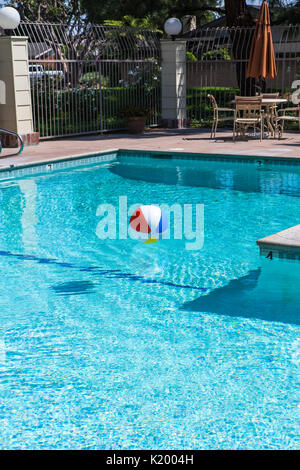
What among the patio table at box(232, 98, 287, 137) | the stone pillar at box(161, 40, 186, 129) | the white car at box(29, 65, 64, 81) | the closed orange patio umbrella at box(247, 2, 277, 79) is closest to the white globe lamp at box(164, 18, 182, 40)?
the stone pillar at box(161, 40, 186, 129)

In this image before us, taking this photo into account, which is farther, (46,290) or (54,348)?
(46,290)

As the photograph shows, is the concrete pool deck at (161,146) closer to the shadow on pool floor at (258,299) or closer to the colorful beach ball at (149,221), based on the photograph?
the colorful beach ball at (149,221)

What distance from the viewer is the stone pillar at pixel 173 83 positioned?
52.7ft

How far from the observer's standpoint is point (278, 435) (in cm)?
308

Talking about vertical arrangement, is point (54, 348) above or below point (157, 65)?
below

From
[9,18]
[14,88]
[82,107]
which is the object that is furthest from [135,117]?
[9,18]

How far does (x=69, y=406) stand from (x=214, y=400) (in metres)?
0.81

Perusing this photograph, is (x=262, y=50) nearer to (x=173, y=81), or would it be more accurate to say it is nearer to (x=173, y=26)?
(x=173, y=26)

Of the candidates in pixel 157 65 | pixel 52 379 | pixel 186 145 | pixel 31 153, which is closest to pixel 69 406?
pixel 52 379

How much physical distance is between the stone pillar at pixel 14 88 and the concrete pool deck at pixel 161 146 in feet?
1.74

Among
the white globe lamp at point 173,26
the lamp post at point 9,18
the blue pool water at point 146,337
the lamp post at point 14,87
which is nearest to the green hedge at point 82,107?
the lamp post at point 14,87

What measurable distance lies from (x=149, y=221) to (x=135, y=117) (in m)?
9.61

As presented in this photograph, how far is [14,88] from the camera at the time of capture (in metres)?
12.6
